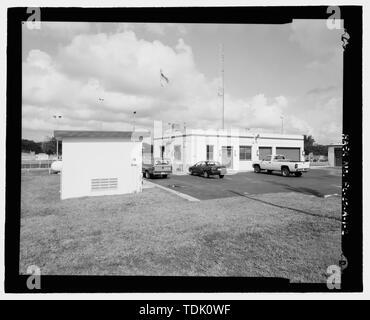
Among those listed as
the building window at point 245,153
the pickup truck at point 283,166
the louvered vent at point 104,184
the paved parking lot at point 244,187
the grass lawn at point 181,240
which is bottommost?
the grass lawn at point 181,240

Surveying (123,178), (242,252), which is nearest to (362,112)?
(242,252)

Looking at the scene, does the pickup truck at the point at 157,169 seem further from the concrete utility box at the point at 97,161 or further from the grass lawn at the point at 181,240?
the grass lawn at the point at 181,240

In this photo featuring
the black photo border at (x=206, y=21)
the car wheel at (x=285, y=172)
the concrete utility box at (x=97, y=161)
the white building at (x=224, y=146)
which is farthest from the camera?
the white building at (x=224, y=146)

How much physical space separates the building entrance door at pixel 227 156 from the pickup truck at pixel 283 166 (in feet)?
12.4

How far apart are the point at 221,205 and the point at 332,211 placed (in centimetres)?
356

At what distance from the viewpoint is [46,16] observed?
2887 millimetres

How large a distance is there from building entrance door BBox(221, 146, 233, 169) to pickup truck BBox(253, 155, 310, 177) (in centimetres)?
379

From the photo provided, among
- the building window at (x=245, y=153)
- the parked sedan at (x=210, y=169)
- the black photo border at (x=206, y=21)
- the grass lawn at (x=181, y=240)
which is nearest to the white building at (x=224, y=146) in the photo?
the building window at (x=245, y=153)

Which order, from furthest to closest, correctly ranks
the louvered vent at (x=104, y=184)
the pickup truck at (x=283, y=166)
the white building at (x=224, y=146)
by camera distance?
the white building at (x=224, y=146) → the pickup truck at (x=283, y=166) → the louvered vent at (x=104, y=184)

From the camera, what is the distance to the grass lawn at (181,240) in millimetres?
3676

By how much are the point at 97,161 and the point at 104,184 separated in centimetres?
106

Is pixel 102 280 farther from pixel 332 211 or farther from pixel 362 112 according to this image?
pixel 332 211

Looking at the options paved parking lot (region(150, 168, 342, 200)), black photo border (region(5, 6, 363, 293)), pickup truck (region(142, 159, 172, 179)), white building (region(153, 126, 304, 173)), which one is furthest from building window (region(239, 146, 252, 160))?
black photo border (region(5, 6, 363, 293))

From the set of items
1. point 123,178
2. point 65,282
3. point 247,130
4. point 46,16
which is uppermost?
point 247,130
